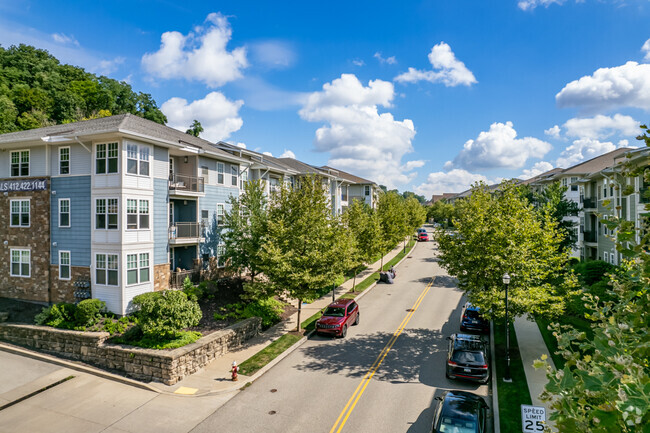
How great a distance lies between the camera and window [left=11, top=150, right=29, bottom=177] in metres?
23.7

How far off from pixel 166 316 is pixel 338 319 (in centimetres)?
952

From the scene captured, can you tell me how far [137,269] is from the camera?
21.4m

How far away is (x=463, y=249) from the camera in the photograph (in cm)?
1838

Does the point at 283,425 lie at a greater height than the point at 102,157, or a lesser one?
lesser

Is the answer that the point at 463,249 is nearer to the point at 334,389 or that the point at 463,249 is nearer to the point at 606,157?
the point at 334,389

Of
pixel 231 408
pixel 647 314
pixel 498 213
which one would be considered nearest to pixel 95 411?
pixel 231 408

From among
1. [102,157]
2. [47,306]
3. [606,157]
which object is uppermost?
[606,157]

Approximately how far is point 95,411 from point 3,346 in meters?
10.3

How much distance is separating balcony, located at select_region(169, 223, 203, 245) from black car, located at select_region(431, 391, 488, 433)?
18.8 meters

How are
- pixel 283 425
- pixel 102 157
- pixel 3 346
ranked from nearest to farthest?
pixel 283 425 → pixel 3 346 → pixel 102 157

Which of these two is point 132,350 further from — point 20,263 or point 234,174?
point 234,174

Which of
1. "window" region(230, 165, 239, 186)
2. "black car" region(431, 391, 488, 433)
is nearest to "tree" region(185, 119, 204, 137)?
"window" region(230, 165, 239, 186)

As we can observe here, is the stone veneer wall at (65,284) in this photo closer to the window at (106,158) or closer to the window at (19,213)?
the window at (19,213)

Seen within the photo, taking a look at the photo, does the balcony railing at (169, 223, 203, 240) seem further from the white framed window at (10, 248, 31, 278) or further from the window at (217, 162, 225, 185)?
the white framed window at (10, 248, 31, 278)
